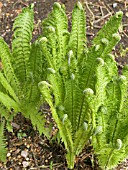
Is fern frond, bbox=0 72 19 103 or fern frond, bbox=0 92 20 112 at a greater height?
fern frond, bbox=0 72 19 103

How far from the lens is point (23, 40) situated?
2.10 m

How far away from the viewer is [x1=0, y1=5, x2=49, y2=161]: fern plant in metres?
2.03

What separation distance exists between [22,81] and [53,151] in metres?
0.42

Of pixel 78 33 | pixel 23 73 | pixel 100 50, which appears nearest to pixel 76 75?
pixel 100 50

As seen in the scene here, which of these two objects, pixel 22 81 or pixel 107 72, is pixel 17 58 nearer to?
pixel 22 81

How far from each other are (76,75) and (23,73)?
0.38 m

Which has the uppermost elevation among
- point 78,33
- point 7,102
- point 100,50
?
point 78,33

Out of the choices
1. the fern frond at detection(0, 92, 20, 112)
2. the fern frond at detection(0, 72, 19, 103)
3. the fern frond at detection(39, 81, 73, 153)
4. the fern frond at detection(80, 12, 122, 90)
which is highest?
the fern frond at detection(80, 12, 122, 90)

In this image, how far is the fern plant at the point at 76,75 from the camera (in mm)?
1815

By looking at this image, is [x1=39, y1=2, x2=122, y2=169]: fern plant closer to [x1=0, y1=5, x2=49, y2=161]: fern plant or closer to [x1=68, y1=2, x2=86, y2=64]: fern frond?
[x1=68, y1=2, x2=86, y2=64]: fern frond

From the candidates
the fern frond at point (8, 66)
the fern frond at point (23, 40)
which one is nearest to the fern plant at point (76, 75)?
the fern frond at point (23, 40)

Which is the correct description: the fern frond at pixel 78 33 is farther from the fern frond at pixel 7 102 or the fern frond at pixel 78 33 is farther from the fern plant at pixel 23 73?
the fern frond at pixel 7 102

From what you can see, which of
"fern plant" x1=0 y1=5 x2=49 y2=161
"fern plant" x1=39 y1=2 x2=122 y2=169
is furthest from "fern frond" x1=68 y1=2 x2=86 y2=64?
"fern plant" x1=0 y1=5 x2=49 y2=161

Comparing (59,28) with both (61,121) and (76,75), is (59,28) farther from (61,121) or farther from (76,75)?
(61,121)
